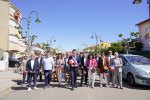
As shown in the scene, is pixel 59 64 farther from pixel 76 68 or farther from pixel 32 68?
pixel 32 68

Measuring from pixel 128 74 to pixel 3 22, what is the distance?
1295 inches

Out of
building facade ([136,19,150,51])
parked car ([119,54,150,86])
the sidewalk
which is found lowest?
the sidewalk

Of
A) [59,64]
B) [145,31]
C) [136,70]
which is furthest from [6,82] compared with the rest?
[145,31]

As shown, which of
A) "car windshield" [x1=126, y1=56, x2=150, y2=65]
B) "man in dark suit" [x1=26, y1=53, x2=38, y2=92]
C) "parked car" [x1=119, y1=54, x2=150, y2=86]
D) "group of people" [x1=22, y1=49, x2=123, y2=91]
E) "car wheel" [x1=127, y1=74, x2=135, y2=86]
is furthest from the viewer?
"car windshield" [x1=126, y1=56, x2=150, y2=65]

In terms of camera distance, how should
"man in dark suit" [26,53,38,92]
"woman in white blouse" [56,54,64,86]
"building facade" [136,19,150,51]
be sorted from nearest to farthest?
"man in dark suit" [26,53,38,92], "woman in white blouse" [56,54,64,86], "building facade" [136,19,150,51]

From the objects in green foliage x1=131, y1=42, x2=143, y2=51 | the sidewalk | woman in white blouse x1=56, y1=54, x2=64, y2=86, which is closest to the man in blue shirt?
woman in white blouse x1=56, y1=54, x2=64, y2=86

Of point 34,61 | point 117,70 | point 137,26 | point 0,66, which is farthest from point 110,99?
point 137,26

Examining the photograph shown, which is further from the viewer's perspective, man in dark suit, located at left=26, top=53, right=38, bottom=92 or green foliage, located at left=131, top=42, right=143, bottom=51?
green foliage, located at left=131, top=42, right=143, bottom=51

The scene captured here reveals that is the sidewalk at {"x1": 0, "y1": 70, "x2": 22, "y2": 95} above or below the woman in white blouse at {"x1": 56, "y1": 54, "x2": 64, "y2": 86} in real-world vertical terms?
below

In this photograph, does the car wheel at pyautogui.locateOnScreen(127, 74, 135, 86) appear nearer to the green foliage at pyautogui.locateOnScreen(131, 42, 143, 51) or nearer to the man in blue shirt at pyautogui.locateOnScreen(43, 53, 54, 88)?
the man in blue shirt at pyautogui.locateOnScreen(43, 53, 54, 88)

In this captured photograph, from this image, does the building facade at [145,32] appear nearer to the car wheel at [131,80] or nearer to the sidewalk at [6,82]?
the car wheel at [131,80]

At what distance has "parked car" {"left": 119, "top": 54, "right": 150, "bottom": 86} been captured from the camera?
1258 cm

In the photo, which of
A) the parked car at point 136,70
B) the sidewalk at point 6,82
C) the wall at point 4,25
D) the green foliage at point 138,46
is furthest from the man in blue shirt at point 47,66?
the green foliage at point 138,46

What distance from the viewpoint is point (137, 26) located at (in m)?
47.8
